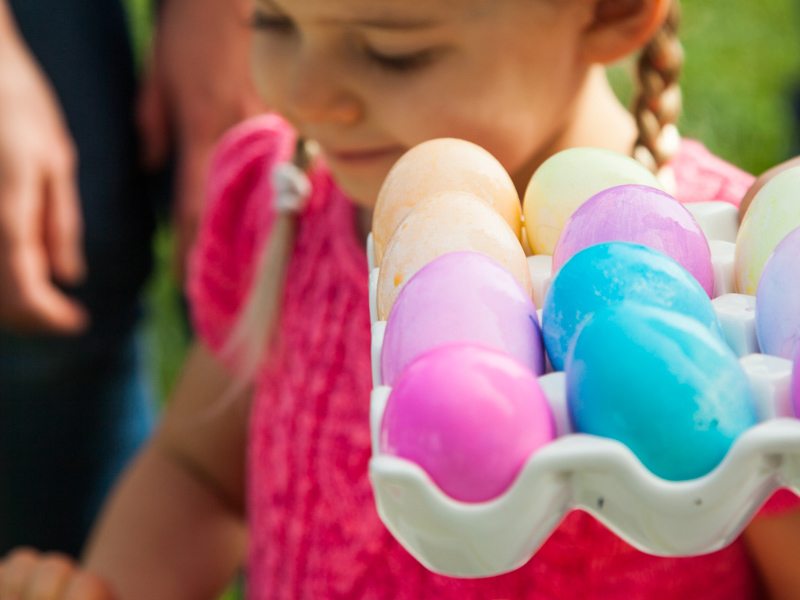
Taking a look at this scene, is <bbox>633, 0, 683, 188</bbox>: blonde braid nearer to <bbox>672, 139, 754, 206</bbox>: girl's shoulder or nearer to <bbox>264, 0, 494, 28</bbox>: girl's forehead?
<bbox>672, 139, 754, 206</bbox>: girl's shoulder

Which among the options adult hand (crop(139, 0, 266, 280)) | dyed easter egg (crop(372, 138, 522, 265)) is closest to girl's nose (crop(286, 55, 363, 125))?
dyed easter egg (crop(372, 138, 522, 265))

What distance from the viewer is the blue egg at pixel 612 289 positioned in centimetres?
46

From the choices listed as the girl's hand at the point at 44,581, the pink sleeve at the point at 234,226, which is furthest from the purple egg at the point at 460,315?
the pink sleeve at the point at 234,226

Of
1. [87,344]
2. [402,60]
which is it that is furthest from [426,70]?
[87,344]

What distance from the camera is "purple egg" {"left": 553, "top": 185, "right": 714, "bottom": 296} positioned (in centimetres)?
52

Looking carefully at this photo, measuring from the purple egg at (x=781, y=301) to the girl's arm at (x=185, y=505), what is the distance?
30.2 inches

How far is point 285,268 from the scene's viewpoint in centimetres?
109

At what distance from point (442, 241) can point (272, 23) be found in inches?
15.8

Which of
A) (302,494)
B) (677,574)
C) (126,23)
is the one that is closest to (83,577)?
(302,494)

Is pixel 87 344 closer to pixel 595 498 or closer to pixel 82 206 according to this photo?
pixel 82 206

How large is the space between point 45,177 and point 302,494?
613 millimetres

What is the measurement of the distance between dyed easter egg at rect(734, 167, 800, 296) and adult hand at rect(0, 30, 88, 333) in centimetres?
101

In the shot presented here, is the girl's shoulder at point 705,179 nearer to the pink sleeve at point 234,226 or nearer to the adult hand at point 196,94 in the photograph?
the pink sleeve at point 234,226

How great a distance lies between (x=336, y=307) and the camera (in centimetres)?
101
